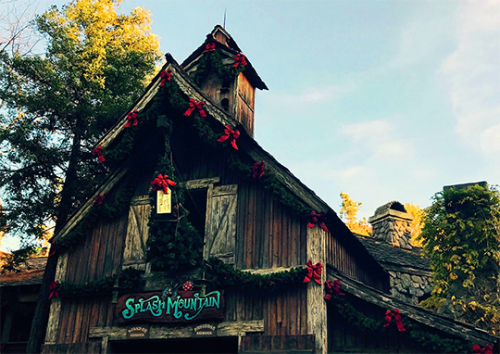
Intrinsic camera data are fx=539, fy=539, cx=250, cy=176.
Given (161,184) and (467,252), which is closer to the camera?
(161,184)

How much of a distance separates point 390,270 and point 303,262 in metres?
7.32

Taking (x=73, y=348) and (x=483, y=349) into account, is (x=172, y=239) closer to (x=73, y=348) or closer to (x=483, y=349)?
(x=73, y=348)

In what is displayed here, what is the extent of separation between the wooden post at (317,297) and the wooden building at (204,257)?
0.07ft

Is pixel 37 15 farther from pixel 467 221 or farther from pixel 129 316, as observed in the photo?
pixel 467 221

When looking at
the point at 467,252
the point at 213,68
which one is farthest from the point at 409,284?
the point at 213,68

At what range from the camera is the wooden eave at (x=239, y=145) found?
37.7 feet

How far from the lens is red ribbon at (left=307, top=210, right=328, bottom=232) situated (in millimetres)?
11094

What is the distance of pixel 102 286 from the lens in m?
12.1

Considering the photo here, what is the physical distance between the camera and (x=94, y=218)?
13.2 m

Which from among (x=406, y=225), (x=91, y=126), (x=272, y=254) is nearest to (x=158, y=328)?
(x=272, y=254)

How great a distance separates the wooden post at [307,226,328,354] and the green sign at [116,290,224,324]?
1844 millimetres

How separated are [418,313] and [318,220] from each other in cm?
263

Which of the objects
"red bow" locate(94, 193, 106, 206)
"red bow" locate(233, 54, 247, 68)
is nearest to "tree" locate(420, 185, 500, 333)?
"red bow" locate(233, 54, 247, 68)

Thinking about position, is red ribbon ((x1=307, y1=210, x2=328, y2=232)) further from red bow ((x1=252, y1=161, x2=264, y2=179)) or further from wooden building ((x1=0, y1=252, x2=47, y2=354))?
wooden building ((x1=0, y1=252, x2=47, y2=354))
